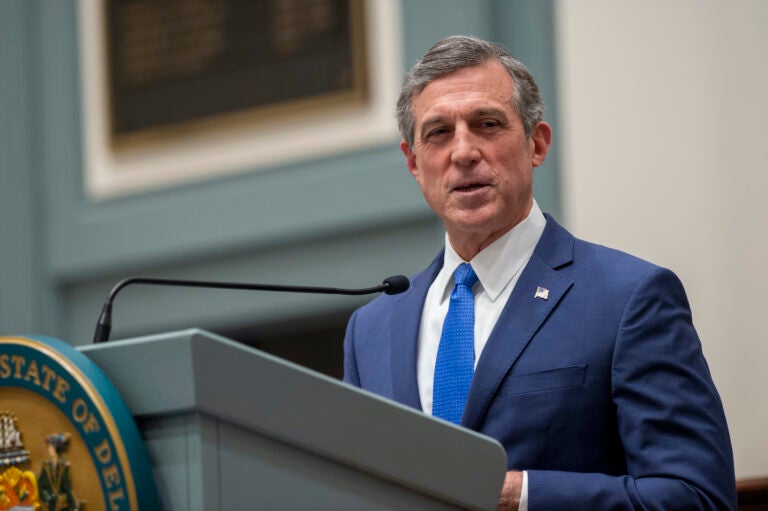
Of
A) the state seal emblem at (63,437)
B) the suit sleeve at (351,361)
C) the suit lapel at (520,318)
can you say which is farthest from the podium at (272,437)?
the suit sleeve at (351,361)

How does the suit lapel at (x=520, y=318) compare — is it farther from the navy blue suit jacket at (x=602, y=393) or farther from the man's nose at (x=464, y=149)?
the man's nose at (x=464, y=149)

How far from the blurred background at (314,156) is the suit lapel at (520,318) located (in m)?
2.30

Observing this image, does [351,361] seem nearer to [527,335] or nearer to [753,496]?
[527,335]

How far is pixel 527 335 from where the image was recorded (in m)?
2.31

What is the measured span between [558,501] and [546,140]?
35.1 inches

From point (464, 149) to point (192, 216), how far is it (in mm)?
4054

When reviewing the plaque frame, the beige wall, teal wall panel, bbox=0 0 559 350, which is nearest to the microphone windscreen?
the beige wall

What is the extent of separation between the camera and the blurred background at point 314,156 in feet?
15.8

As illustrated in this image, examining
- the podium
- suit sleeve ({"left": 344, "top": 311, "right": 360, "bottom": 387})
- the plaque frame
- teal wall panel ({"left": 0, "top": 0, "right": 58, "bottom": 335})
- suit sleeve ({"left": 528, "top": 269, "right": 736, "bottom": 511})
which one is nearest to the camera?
the podium

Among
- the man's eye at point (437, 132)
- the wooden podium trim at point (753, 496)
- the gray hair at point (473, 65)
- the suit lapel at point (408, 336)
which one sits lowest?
the wooden podium trim at point (753, 496)

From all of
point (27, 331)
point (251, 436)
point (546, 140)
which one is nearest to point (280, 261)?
point (27, 331)

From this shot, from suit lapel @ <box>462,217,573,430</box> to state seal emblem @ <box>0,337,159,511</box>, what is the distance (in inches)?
30.4

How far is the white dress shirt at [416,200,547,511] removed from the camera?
8.06 feet

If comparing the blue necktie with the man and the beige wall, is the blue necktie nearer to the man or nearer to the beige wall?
the man
